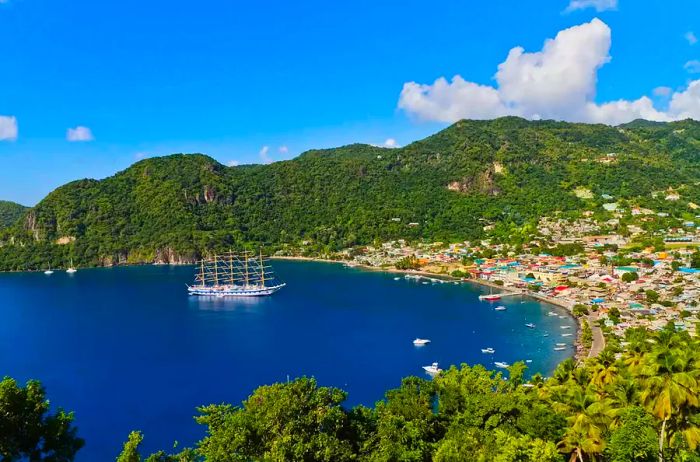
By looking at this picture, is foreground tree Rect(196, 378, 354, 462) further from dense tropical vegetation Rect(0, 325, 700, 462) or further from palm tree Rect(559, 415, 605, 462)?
palm tree Rect(559, 415, 605, 462)

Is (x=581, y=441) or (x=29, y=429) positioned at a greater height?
(x=29, y=429)

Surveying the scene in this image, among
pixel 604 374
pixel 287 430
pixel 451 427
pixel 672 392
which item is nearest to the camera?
pixel 672 392

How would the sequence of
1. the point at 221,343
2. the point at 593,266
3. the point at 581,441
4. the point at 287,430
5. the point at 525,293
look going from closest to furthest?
1. the point at 287,430
2. the point at 581,441
3. the point at 221,343
4. the point at 525,293
5. the point at 593,266

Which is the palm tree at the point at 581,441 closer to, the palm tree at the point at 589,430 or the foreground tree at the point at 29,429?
the palm tree at the point at 589,430

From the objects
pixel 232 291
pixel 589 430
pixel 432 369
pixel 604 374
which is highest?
pixel 604 374

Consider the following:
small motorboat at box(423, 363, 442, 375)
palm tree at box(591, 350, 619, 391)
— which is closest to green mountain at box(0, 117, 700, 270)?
small motorboat at box(423, 363, 442, 375)

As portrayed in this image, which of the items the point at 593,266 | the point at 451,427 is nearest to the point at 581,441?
the point at 451,427

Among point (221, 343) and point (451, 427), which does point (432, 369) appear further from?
point (451, 427)
